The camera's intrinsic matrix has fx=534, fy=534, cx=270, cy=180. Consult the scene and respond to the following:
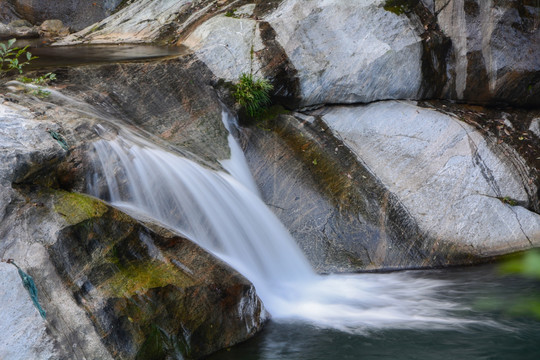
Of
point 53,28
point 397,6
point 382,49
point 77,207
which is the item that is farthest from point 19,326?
point 53,28

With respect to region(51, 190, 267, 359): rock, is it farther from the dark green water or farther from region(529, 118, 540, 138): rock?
region(529, 118, 540, 138): rock

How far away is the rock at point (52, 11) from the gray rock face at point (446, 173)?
8.89 meters

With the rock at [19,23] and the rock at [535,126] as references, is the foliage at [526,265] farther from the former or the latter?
the rock at [19,23]

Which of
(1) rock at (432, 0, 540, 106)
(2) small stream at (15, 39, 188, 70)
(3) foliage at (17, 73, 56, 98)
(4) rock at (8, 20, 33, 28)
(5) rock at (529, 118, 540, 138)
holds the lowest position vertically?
(5) rock at (529, 118, 540, 138)

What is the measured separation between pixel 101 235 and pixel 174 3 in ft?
23.3

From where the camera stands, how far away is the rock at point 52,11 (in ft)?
45.5

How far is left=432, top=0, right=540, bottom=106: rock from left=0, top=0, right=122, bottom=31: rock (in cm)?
934

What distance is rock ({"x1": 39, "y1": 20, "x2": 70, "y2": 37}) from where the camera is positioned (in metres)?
13.0

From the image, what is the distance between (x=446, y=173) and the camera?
23.2 feet

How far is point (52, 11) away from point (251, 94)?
912 cm

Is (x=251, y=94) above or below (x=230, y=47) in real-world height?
below

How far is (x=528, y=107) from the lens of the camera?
27.6ft

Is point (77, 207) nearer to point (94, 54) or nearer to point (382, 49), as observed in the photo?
point (94, 54)

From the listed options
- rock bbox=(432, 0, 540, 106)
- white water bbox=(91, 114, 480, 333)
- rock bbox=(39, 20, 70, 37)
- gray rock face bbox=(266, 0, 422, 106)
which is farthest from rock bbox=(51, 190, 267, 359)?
rock bbox=(39, 20, 70, 37)
